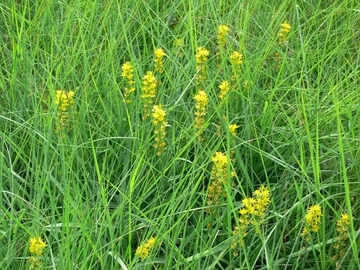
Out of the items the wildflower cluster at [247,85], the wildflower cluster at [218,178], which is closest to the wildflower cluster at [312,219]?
the wildflower cluster at [218,178]

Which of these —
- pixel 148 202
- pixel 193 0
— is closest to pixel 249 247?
pixel 148 202

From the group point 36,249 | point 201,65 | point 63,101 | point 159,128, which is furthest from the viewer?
point 201,65

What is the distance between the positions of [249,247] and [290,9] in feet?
4.14

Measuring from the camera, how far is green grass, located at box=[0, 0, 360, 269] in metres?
1.68

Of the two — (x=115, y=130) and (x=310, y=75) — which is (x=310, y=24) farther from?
(x=115, y=130)

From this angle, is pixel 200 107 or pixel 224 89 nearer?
pixel 200 107

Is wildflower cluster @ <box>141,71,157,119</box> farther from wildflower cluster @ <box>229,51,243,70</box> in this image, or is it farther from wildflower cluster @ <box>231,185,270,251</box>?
wildflower cluster @ <box>231,185,270,251</box>

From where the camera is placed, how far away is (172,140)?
1.97 meters

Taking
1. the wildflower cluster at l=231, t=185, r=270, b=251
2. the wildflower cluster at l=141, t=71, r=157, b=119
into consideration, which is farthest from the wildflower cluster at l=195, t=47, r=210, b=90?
the wildflower cluster at l=231, t=185, r=270, b=251

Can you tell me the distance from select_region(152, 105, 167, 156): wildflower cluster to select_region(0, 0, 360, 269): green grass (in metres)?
0.06

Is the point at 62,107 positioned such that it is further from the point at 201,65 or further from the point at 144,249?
the point at 144,249

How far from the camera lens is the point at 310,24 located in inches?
107

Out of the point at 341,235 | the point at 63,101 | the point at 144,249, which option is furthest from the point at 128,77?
the point at 341,235

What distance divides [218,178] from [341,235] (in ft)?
1.01
